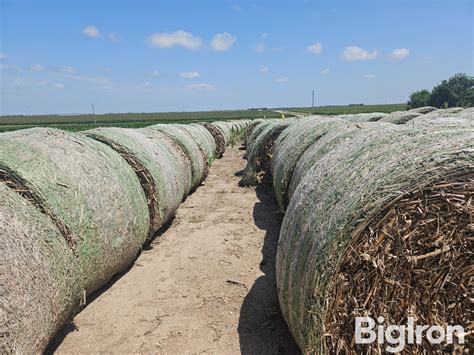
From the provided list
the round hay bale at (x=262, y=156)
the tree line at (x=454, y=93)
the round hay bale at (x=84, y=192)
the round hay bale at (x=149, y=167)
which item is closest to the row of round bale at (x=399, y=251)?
the round hay bale at (x=84, y=192)

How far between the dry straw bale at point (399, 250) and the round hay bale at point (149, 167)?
3.52 m

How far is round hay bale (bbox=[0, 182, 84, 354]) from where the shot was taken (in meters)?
2.40

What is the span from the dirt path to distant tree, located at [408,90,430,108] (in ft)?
233

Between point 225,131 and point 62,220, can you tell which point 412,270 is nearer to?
point 62,220

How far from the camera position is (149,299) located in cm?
411

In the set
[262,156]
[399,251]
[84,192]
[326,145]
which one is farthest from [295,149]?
[399,251]

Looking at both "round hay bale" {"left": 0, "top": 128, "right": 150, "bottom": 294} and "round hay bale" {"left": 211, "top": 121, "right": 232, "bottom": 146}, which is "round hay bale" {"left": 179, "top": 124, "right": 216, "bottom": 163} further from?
"round hay bale" {"left": 211, "top": 121, "right": 232, "bottom": 146}

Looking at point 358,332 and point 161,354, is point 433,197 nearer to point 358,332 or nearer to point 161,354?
point 358,332

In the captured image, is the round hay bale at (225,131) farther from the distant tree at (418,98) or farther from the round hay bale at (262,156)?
the distant tree at (418,98)

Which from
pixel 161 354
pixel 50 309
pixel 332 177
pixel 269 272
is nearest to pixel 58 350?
pixel 50 309

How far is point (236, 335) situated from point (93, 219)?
195 centimetres

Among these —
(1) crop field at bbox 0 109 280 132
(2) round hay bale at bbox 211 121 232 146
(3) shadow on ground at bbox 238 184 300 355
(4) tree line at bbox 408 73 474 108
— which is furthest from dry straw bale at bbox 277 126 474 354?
(4) tree line at bbox 408 73 474 108

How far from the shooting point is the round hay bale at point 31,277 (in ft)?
7.88

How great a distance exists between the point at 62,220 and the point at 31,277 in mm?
705
